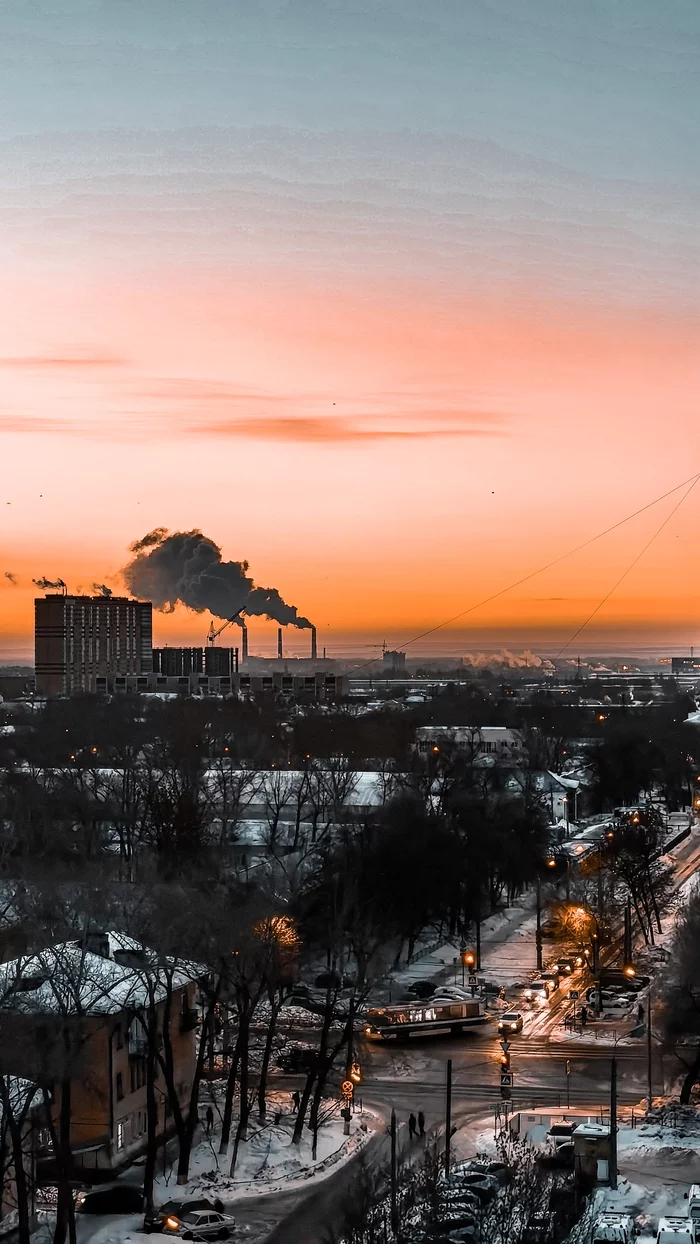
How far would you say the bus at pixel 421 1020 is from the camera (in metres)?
30.3

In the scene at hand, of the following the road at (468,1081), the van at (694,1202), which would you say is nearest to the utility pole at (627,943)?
the road at (468,1081)

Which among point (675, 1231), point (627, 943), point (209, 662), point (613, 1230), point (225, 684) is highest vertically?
point (209, 662)

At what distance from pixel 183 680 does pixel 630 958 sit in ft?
468

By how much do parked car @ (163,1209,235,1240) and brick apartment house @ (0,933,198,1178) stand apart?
233 cm

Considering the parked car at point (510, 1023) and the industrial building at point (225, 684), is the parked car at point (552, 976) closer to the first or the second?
the parked car at point (510, 1023)

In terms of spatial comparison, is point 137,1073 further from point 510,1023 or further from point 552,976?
point 552,976

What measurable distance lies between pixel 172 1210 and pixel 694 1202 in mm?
6723

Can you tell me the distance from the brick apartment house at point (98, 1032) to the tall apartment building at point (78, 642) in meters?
154

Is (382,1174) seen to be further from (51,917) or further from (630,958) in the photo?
(630,958)

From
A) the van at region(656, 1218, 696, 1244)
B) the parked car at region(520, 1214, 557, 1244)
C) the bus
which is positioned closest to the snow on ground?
the bus

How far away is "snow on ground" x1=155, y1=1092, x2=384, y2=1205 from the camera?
72.8ft

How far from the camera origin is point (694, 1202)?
63.7 feet

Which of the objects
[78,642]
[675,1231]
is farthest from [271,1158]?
[78,642]

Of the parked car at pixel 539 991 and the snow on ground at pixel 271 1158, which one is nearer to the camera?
the snow on ground at pixel 271 1158
